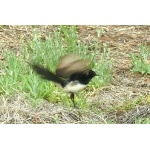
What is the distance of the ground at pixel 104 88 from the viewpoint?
245 centimetres

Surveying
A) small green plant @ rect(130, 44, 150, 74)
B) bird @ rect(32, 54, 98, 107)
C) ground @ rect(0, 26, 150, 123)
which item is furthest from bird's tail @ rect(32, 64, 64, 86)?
small green plant @ rect(130, 44, 150, 74)

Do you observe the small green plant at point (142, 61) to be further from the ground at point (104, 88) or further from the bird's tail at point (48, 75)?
the bird's tail at point (48, 75)

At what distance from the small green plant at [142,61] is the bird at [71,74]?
20 cm

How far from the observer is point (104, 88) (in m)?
2.52

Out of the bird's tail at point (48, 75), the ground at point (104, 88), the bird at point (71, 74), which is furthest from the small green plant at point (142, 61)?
the bird's tail at point (48, 75)

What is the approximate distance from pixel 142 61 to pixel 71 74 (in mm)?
335

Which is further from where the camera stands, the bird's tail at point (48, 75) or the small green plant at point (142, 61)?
the small green plant at point (142, 61)

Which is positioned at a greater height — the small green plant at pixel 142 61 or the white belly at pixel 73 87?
the small green plant at pixel 142 61

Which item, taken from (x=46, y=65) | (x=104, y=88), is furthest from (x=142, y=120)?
(x=46, y=65)

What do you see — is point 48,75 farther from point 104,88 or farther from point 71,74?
point 104,88

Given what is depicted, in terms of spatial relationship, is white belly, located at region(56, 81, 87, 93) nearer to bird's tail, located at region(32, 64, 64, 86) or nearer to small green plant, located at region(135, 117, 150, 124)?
bird's tail, located at region(32, 64, 64, 86)
